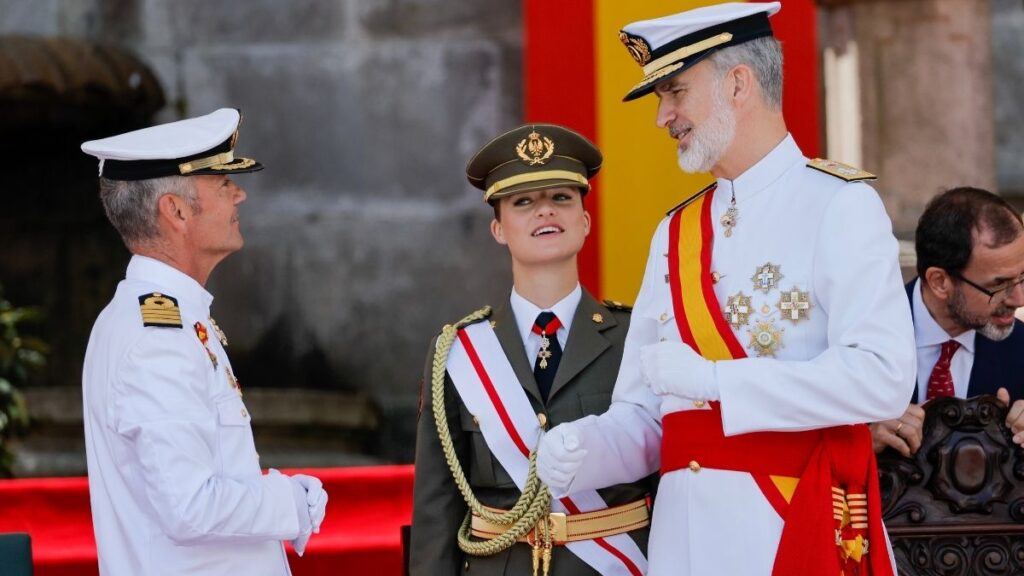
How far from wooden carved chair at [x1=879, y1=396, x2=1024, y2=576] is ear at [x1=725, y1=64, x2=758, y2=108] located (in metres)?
0.73

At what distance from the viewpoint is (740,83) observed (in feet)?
8.45

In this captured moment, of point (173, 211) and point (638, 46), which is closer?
point (638, 46)

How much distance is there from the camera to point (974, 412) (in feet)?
9.27

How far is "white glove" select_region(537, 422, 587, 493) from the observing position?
251 centimetres

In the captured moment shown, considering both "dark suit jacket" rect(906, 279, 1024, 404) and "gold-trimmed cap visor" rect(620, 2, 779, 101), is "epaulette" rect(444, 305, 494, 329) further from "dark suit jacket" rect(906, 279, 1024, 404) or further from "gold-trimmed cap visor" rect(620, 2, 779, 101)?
"dark suit jacket" rect(906, 279, 1024, 404)


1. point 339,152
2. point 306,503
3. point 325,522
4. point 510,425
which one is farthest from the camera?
point 339,152

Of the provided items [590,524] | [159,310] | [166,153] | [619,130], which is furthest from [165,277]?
[619,130]

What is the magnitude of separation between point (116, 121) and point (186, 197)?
13.4 feet

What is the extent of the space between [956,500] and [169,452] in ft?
4.69

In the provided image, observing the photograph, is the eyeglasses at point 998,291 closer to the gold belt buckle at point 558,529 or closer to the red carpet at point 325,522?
the gold belt buckle at point 558,529

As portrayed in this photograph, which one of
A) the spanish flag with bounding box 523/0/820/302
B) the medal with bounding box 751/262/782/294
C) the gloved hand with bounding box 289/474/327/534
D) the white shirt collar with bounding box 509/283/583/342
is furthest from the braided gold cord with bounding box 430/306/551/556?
the spanish flag with bounding box 523/0/820/302

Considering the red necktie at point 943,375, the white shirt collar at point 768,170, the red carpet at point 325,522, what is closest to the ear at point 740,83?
the white shirt collar at point 768,170

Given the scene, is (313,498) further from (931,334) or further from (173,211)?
(931,334)

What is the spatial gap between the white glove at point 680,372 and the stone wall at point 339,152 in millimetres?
4502
